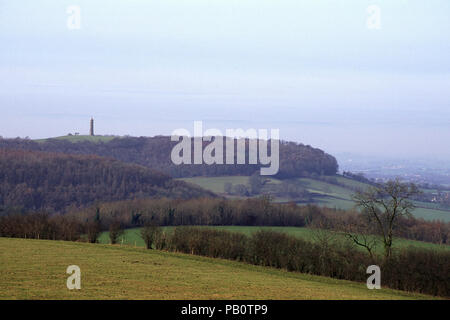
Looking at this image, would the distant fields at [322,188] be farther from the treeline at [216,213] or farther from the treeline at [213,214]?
the treeline at [216,213]

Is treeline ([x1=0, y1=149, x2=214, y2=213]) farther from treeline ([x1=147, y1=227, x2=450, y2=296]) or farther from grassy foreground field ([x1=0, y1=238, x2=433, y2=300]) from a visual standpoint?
grassy foreground field ([x1=0, y1=238, x2=433, y2=300])

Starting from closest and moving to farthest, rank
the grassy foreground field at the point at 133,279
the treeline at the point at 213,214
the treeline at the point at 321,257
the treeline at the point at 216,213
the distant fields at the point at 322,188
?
the grassy foreground field at the point at 133,279 < the treeline at the point at 321,257 < the treeline at the point at 213,214 < the treeline at the point at 216,213 < the distant fields at the point at 322,188

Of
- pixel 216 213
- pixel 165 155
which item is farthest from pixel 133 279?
pixel 165 155

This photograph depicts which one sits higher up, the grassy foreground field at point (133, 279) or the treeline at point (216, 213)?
the grassy foreground field at point (133, 279)

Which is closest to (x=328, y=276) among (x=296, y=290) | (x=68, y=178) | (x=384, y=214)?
(x=384, y=214)

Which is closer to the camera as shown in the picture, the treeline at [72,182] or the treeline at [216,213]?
the treeline at [216,213]

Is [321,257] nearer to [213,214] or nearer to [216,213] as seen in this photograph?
[213,214]

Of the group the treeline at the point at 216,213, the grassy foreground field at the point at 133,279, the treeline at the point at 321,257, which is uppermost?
the grassy foreground field at the point at 133,279

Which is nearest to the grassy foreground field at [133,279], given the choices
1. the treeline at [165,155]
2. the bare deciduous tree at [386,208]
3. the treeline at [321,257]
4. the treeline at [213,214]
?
the treeline at [321,257]
